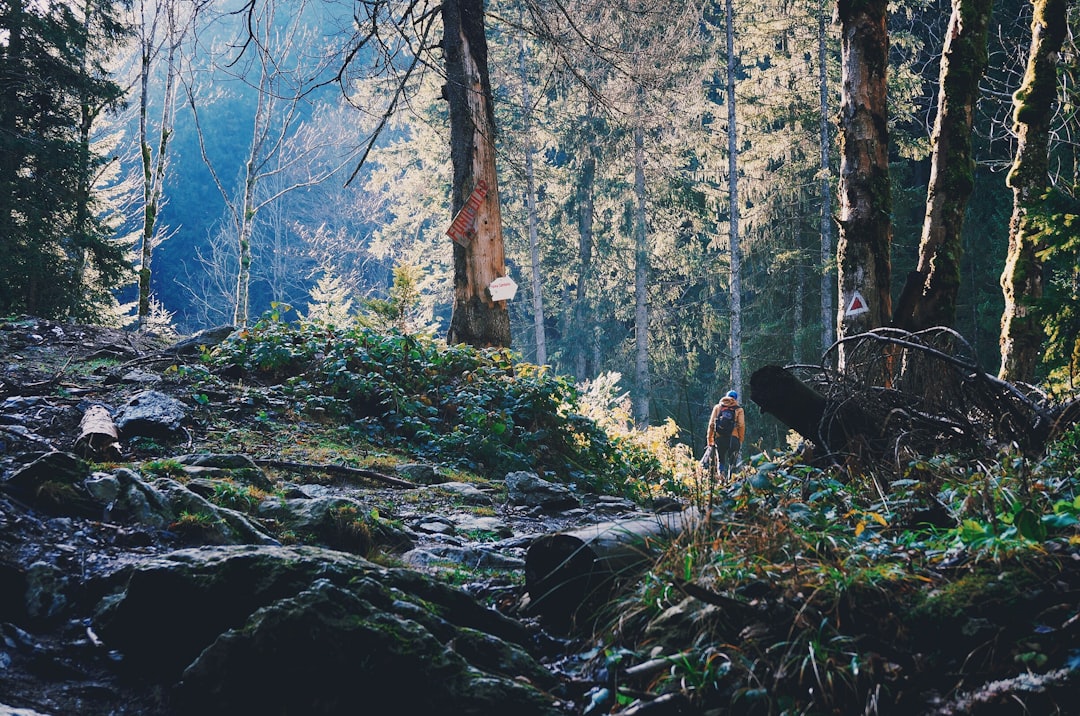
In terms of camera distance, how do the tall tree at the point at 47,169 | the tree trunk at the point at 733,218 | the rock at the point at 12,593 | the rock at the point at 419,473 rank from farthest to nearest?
1. the tree trunk at the point at 733,218
2. the tall tree at the point at 47,169
3. the rock at the point at 419,473
4. the rock at the point at 12,593

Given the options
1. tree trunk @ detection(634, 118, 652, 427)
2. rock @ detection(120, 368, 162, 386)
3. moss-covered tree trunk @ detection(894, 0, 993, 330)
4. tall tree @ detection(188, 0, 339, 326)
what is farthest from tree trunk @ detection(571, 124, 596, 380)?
rock @ detection(120, 368, 162, 386)

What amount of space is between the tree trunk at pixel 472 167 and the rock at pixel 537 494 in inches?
159

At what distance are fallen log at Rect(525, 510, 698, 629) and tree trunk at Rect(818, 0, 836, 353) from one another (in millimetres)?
20083

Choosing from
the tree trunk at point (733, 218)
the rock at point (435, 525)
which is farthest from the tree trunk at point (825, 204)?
the rock at point (435, 525)

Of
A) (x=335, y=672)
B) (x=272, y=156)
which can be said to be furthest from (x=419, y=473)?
(x=272, y=156)

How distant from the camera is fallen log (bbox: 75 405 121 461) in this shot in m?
5.39

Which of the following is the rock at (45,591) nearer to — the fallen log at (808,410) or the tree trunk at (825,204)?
the fallen log at (808,410)

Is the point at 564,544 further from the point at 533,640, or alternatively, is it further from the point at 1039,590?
the point at 1039,590

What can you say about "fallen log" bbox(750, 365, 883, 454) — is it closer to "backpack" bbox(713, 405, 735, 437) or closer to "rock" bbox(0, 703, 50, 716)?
"rock" bbox(0, 703, 50, 716)

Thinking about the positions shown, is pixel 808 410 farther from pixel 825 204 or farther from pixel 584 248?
pixel 584 248

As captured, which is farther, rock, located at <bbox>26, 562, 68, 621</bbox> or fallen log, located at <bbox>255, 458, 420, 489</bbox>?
fallen log, located at <bbox>255, 458, 420, 489</bbox>

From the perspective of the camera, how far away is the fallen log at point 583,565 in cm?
316

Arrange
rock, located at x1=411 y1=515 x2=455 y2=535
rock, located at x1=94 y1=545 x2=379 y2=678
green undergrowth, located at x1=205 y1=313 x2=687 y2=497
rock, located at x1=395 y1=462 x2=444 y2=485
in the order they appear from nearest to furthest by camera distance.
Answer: rock, located at x1=94 y1=545 x2=379 y2=678 < rock, located at x1=411 y1=515 x2=455 y2=535 < rock, located at x1=395 y1=462 x2=444 y2=485 < green undergrowth, located at x1=205 y1=313 x2=687 y2=497

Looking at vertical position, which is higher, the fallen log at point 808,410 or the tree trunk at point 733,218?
the tree trunk at point 733,218
